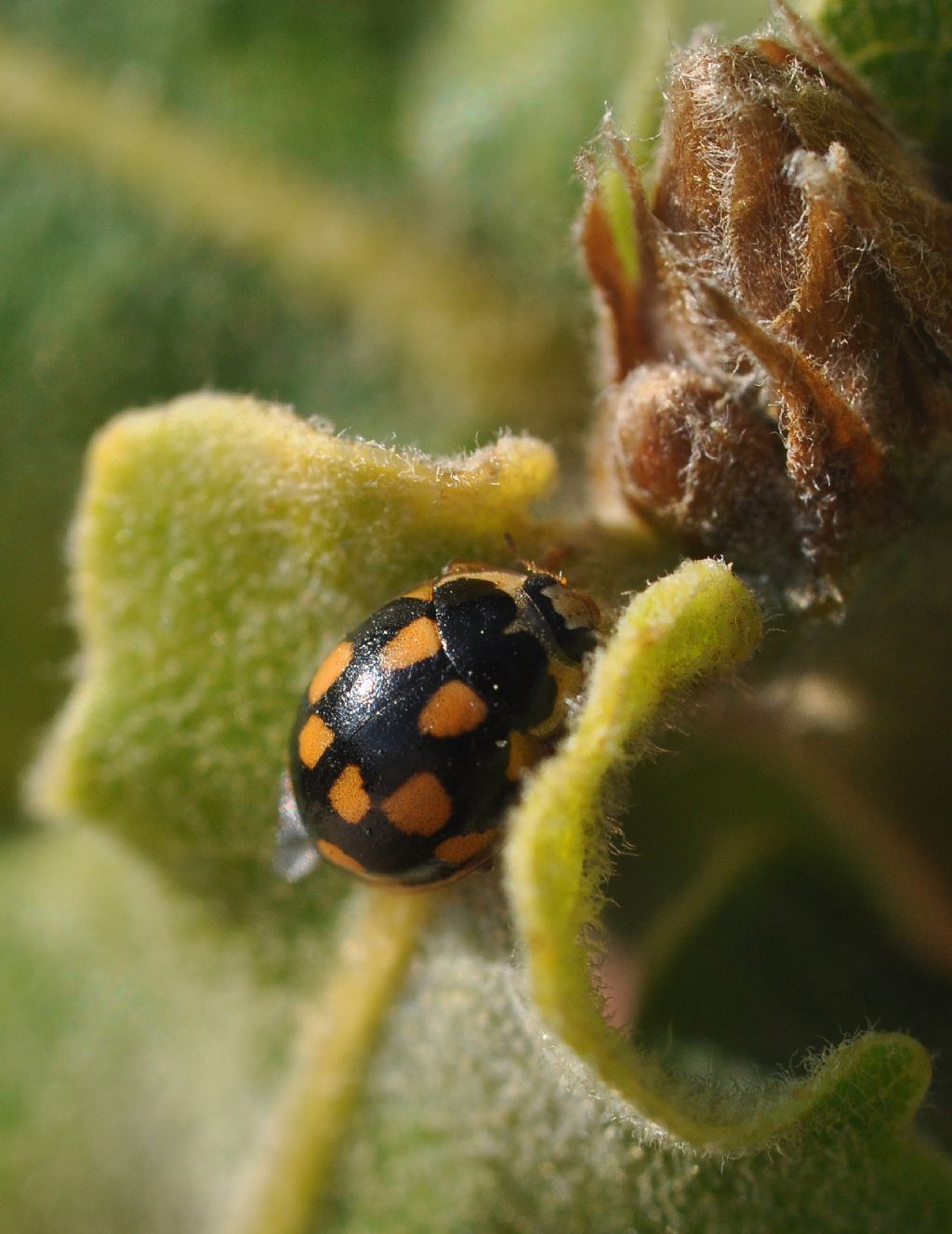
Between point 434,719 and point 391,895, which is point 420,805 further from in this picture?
point 391,895

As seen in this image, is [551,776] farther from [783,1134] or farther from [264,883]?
[264,883]

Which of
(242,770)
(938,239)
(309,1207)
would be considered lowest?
(309,1207)

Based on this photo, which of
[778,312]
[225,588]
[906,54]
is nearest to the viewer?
[778,312]

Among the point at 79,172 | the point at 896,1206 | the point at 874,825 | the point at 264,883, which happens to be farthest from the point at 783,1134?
the point at 79,172

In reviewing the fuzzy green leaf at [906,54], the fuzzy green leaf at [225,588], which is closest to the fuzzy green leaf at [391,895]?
the fuzzy green leaf at [225,588]

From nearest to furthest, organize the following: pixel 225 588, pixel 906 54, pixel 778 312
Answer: pixel 778 312
pixel 906 54
pixel 225 588

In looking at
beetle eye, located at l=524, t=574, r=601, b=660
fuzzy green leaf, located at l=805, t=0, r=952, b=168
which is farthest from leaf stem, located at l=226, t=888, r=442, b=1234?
fuzzy green leaf, located at l=805, t=0, r=952, b=168

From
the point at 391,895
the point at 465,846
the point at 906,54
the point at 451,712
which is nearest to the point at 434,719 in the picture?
the point at 451,712
